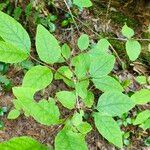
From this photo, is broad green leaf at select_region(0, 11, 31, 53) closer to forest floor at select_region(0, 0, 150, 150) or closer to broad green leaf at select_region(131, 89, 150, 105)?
broad green leaf at select_region(131, 89, 150, 105)

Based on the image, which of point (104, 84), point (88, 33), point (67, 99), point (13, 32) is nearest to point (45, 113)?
point (67, 99)

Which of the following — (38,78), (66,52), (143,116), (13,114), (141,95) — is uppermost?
(38,78)

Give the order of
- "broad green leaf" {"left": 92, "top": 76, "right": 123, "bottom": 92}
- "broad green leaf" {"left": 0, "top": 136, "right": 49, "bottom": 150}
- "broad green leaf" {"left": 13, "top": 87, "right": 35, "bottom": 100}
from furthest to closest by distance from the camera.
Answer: "broad green leaf" {"left": 92, "top": 76, "right": 123, "bottom": 92}
"broad green leaf" {"left": 13, "top": 87, "right": 35, "bottom": 100}
"broad green leaf" {"left": 0, "top": 136, "right": 49, "bottom": 150}

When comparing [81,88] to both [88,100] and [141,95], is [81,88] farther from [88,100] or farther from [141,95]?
[141,95]

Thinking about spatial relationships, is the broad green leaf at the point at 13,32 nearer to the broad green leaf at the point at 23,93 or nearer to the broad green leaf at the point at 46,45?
the broad green leaf at the point at 46,45

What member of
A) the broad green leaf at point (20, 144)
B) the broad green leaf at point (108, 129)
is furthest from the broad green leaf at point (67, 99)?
the broad green leaf at point (20, 144)

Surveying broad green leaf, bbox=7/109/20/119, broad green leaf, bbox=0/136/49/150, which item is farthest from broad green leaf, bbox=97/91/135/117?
broad green leaf, bbox=7/109/20/119
